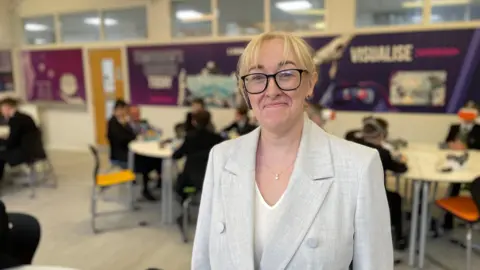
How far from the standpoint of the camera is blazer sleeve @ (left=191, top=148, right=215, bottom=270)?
118 cm

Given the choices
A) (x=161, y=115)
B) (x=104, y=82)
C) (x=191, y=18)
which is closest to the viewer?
(x=191, y=18)

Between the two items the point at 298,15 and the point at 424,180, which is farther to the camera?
the point at 298,15

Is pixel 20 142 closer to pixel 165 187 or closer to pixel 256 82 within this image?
pixel 165 187

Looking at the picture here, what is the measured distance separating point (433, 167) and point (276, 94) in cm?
275

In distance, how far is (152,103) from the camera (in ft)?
24.5

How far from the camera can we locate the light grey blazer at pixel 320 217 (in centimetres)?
99

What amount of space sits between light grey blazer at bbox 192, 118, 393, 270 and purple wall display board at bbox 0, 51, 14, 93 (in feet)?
29.8

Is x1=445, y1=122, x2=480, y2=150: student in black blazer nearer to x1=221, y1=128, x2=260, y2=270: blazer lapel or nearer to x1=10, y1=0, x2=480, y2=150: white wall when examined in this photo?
x1=10, y1=0, x2=480, y2=150: white wall

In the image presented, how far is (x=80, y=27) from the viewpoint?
7941 mm

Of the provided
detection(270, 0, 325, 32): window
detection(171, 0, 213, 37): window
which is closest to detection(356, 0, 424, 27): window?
detection(270, 0, 325, 32): window

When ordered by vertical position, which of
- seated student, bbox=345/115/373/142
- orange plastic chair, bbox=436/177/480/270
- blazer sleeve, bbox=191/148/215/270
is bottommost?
orange plastic chair, bbox=436/177/480/270

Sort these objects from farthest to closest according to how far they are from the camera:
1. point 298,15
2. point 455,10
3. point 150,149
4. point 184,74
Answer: point 184,74 < point 298,15 < point 455,10 < point 150,149

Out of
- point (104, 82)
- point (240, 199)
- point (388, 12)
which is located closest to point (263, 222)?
point (240, 199)

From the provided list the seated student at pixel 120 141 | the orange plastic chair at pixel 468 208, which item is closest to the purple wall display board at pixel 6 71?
the seated student at pixel 120 141
